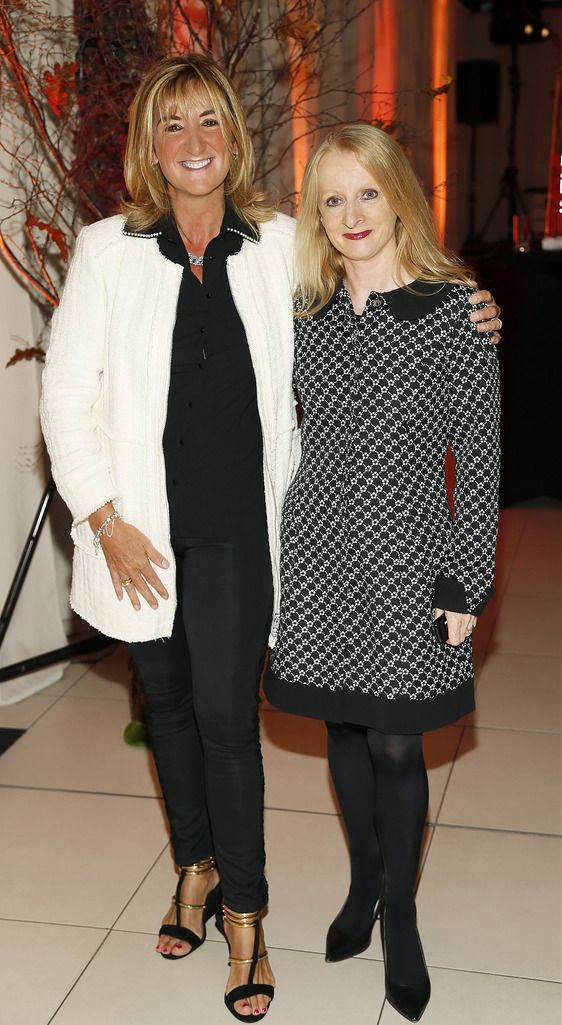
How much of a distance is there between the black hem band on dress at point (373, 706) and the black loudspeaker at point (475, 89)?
25.4ft

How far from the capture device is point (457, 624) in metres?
1.95

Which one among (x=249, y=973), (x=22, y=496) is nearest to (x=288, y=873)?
(x=249, y=973)

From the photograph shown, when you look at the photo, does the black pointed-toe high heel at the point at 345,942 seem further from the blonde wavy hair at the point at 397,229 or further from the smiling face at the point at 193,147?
the smiling face at the point at 193,147

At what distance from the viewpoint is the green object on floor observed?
125 inches

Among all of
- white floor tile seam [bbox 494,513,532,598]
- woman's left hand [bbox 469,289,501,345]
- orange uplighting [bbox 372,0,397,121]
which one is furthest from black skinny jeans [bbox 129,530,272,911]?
orange uplighting [bbox 372,0,397,121]

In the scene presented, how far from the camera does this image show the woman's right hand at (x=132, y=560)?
6.52ft

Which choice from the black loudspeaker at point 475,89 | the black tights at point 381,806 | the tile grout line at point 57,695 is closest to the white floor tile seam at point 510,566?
the tile grout line at point 57,695

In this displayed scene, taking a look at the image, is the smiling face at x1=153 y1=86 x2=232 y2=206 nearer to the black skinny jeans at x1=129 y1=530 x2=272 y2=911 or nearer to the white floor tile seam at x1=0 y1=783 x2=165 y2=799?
the black skinny jeans at x1=129 y1=530 x2=272 y2=911

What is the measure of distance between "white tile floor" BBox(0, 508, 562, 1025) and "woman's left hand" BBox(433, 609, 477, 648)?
2.33ft

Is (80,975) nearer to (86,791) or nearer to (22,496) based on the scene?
(86,791)

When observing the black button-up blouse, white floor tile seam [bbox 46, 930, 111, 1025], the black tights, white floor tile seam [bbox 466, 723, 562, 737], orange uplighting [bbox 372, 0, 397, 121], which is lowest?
white floor tile seam [bbox 466, 723, 562, 737]

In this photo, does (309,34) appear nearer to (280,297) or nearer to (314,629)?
(280,297)

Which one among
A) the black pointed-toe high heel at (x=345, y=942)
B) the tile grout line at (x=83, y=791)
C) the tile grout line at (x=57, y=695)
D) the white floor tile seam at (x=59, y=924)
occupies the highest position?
the black pointed-toe high heel at (x=345, y=942)

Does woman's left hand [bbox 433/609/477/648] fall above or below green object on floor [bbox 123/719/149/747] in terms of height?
above
